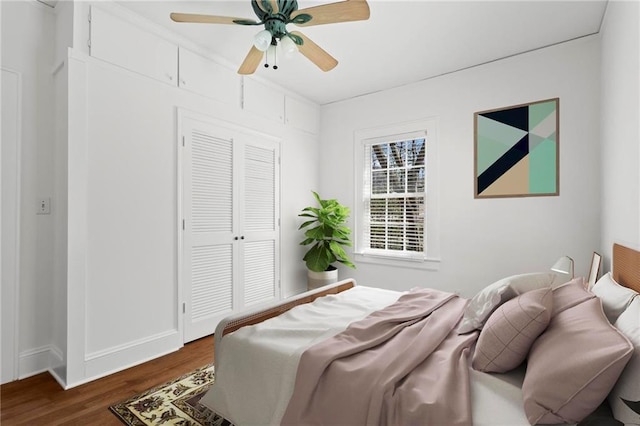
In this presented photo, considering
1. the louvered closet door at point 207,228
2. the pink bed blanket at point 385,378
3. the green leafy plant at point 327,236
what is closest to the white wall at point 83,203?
the louvered closet door at point 207,228

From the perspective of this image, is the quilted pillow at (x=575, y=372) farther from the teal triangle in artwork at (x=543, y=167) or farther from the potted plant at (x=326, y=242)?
the potted plant at (x=326, y=242)

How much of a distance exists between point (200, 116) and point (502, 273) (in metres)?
3.32

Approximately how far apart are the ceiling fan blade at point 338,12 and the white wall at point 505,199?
1929 mm

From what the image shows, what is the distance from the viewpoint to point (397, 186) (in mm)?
Answer: 3996

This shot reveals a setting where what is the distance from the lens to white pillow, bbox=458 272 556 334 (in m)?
1.69

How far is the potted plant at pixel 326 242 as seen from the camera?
3.99m

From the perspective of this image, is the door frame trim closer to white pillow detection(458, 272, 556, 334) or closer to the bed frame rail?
the bed frame rail

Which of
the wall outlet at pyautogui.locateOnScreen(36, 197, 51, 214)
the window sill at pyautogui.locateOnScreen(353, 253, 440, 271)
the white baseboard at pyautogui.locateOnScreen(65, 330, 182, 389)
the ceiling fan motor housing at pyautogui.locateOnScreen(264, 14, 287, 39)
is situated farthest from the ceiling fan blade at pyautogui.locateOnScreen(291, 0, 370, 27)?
the white baseboard at pyautogui.locateOnScreen(65, 330, 182, 389)

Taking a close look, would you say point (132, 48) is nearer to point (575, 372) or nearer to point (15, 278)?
point (15, 278)

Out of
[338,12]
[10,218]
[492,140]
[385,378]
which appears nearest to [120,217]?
[10,218]

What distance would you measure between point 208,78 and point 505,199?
3.14 metres

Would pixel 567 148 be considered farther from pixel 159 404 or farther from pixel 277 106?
pixel 159 404

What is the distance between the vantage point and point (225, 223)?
3.39 m

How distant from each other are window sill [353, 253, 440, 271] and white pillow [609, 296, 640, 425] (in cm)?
250
